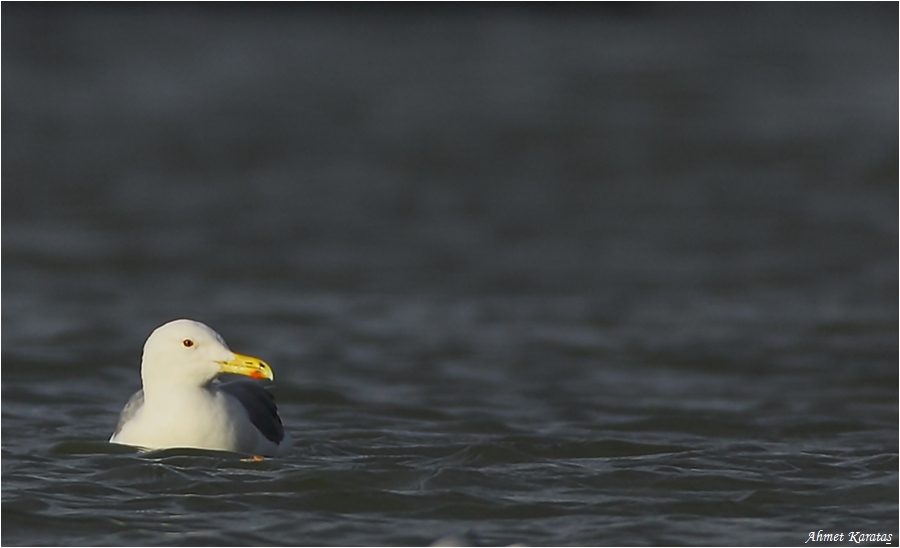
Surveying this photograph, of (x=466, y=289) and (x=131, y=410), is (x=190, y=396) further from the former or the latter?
(x=466, y=289)

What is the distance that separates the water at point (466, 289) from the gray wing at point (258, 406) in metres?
0.27

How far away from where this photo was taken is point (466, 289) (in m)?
15.5

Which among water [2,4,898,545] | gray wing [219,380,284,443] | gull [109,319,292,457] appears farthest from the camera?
gray wing [219,380,284,443]

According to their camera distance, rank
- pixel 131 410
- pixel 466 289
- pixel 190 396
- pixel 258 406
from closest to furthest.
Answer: pixel 190 396 → pixel 131 410 → pixel 258 406 → pixel 466 289

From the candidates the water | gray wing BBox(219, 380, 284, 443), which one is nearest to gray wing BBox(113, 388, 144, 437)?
the water

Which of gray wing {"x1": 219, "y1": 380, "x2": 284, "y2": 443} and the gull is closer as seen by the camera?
the gull

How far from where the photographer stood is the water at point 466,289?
841cm

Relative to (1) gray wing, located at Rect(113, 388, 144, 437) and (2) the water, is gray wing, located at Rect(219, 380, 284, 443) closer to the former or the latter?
(2) the water

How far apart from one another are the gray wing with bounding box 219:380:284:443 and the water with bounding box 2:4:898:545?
27cm

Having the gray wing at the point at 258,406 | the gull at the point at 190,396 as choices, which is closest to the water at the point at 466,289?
the gull at the point at 190,396

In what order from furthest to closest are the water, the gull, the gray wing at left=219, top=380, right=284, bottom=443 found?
the gray wing at left=219, top=380, right=284, bottom=443
the gull
the water

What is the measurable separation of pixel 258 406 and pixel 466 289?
6.11 meters

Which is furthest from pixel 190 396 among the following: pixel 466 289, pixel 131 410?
pixel 466 289

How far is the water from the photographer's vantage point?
8406mm
